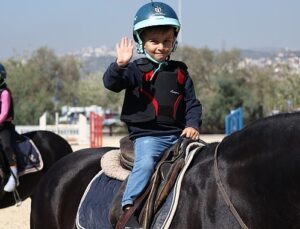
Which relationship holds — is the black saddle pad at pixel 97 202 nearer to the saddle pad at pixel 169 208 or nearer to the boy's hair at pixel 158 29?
the saddle pad at pixel 169 208

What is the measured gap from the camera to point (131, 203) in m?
3.65

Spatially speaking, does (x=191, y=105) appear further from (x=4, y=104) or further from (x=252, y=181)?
(x=4, y=104)

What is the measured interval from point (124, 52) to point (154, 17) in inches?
12.2

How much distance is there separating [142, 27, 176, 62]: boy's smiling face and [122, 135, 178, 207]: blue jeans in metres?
0.52

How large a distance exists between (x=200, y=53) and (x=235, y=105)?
19099mm

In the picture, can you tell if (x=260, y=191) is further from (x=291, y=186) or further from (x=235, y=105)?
(x=235, y=105)

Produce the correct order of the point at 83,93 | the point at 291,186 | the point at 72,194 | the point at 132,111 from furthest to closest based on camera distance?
the point at 83,93, the point at 72,194, the point at 132,111, the point at 291,186

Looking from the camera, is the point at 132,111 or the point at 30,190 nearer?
the point at 132,111

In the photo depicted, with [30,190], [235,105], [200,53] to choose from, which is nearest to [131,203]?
[30,190]

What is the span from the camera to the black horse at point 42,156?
8.70m

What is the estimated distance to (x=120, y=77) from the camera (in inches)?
145

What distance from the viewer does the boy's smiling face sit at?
384 cm

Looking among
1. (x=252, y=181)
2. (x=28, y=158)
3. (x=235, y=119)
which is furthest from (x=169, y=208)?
(x=235, y=119)

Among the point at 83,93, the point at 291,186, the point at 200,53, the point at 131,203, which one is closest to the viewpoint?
the point at 291,186
